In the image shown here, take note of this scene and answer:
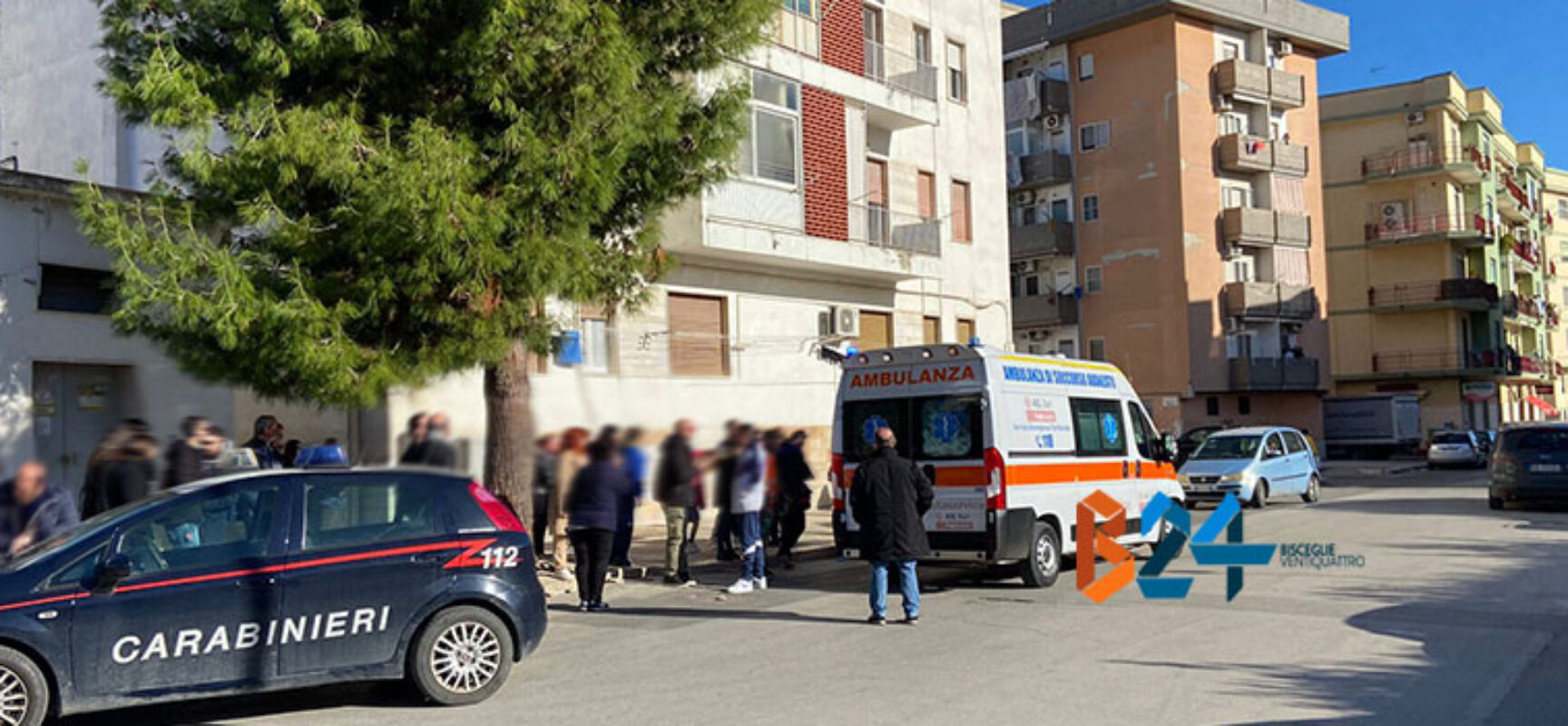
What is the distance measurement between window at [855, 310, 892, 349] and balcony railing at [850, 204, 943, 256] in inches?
60.2

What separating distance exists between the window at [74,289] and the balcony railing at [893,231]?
1360 centimetres

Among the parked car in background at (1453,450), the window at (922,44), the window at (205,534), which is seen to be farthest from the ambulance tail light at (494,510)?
the parked car in background at (1453,450)

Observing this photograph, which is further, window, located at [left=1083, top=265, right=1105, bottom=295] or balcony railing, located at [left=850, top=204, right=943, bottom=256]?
window, located at [left=1083, top=265, right=1105, bottom=295]

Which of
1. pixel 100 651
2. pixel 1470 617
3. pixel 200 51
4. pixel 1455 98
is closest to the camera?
pixel 100 651

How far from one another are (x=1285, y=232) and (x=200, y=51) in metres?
42.9

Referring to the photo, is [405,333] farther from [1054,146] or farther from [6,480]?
[1054,146]

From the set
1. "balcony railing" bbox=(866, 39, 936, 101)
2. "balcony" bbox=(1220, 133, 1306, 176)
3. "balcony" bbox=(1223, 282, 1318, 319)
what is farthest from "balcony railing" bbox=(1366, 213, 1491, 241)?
"balcony railing" bbox=(866, 39, 936, 101)

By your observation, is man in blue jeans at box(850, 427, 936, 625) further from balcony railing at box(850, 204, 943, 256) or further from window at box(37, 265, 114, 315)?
balcony railing at box(850, 204, 943, 256)

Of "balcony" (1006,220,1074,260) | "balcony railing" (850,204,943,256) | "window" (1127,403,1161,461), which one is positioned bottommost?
"window" (1127,403,1161,461)

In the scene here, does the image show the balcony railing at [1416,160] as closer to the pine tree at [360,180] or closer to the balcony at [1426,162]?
the balcony at [1426,162]

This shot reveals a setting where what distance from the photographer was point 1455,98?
58125 mm

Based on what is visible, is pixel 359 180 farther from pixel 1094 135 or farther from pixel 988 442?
pixel 1094 135

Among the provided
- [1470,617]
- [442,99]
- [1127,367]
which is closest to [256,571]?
[442,99]

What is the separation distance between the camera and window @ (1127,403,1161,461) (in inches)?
585
